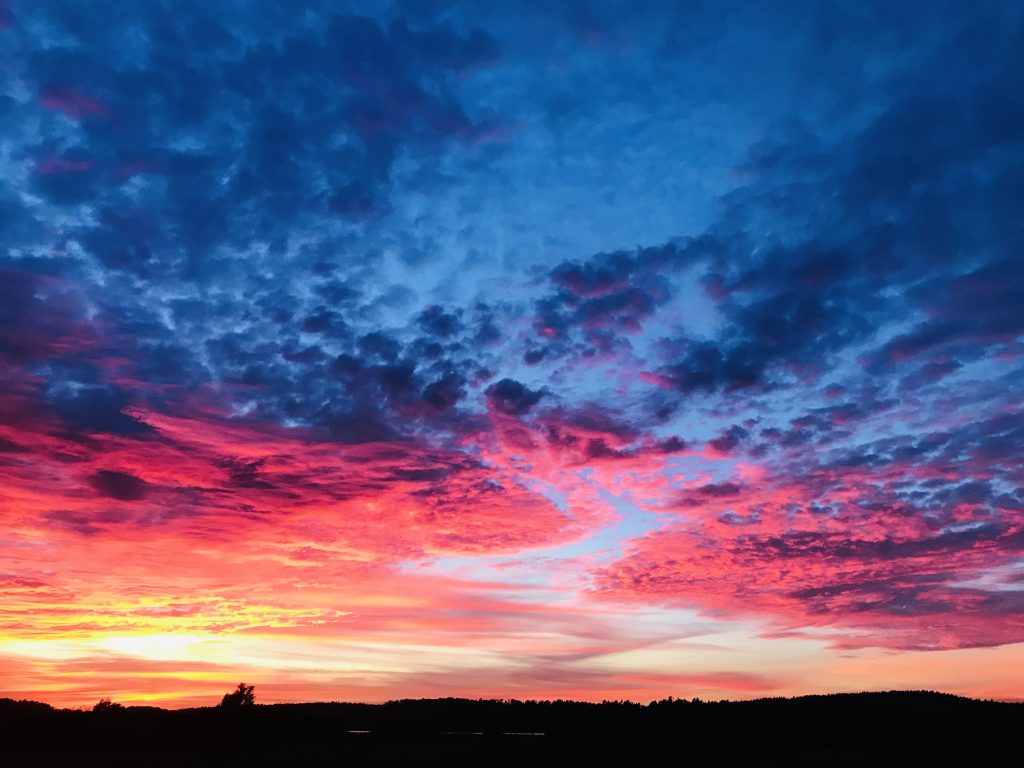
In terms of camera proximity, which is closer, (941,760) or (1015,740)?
(941,760)

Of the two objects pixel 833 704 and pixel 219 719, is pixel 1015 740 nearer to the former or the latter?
pixel 833 704

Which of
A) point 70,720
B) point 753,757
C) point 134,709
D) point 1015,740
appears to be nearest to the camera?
point 753,757

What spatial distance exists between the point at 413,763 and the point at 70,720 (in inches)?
1486

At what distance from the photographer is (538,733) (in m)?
64.8

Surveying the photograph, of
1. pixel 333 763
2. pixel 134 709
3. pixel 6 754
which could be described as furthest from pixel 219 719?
pixel 333 763

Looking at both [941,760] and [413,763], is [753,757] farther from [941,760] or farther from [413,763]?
[413,763]

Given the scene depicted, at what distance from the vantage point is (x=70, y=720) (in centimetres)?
6334

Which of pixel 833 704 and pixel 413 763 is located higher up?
pixel 833 704

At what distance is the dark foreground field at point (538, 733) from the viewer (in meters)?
44.6

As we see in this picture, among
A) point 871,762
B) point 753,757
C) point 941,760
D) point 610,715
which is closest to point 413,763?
point 753,757

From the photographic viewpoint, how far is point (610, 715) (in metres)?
72.7

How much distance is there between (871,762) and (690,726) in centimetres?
2624

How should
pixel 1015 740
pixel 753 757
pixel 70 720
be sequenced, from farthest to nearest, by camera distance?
pixel 70 720 < pixel 1015 740 < pixel 753 757

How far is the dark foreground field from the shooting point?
44625mm
